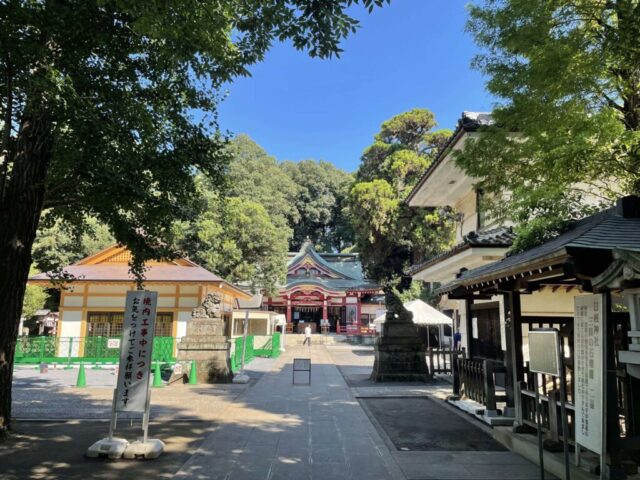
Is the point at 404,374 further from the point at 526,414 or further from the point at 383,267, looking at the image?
the point at 383,267

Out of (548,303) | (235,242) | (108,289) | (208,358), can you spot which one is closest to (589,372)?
(548,303)

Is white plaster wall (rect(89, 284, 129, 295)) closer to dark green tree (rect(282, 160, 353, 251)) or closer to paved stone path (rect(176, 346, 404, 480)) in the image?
paved stone path (rect(176, 346, 404, 480))

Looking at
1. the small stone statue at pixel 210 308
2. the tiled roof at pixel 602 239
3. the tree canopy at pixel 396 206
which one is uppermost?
the tree canopy at pixel 396 206

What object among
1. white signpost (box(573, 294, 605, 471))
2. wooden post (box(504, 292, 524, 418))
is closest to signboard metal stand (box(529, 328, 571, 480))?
white signpost (box(573, 294, 605, 471))

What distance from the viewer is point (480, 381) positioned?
8.83m

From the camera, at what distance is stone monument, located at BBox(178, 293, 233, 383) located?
1369 centimetres

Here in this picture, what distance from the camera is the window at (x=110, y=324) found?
2225cm

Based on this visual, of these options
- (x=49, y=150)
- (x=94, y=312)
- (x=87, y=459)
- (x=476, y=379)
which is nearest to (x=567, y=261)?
(x=476, y=379)

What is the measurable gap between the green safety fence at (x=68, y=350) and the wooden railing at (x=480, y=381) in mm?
13044

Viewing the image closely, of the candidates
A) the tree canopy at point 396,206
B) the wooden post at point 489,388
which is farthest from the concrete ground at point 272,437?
the tree canopy at point 396,206

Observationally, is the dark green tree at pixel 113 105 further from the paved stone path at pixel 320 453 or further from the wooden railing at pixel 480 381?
the wooden railing at pixel 480 381

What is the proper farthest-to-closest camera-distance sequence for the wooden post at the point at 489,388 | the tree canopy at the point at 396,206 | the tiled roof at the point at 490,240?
the tree canopy at the point at 396,206 < the tiled roof at the point at 490,240 < the wooden post at the point at 489,388

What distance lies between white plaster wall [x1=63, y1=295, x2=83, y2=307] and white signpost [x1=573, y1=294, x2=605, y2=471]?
74.7 ft

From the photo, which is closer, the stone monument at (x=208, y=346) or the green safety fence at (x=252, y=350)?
the stone monument at (x=208, y=346)
